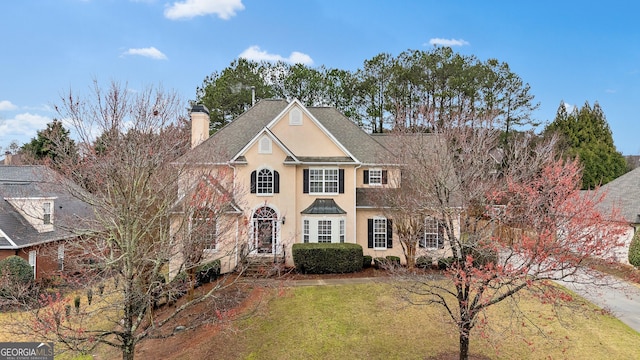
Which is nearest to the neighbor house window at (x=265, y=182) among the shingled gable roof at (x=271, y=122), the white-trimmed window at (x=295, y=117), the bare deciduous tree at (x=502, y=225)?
the shingled gable roof at (x=271, y=122)

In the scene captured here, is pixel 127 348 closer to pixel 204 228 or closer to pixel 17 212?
pixel 204 228

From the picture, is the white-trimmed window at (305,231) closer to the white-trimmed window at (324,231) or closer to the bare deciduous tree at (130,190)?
the white-trimmed window at (324,231)

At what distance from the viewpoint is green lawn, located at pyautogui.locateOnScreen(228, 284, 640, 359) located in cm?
1118

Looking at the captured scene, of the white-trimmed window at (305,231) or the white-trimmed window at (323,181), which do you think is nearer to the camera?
the white-trimmed window at (305,231)

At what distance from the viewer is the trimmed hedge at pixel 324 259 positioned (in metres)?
18.2

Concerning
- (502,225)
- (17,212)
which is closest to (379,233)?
(502,225)

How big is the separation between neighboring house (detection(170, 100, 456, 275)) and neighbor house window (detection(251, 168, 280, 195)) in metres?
0.05

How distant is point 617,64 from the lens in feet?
74.0

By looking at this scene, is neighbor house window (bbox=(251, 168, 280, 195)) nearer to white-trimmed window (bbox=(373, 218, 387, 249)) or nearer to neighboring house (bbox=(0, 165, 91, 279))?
white-trimmed window (bbox=(373, 218, 387, 249))

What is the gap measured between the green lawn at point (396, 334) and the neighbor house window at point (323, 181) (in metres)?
7.32

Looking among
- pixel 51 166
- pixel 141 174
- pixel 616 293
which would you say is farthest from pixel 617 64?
pixel 51 166

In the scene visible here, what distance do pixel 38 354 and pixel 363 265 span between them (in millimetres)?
13964

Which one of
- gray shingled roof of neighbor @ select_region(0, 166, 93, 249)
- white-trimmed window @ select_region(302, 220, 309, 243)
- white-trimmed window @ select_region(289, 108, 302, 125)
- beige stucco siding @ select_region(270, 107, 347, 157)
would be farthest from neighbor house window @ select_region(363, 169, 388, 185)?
gray shingled roof of neighbor @ select_region(0, 166, 93, 249)

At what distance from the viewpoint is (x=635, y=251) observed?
1964 centimetres
